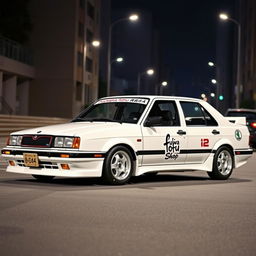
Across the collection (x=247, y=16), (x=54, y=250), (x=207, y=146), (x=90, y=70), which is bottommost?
(x=54, y=250)

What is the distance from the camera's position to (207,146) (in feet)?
46.6

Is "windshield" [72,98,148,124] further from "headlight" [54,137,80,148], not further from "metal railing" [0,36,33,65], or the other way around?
"metal railing" [0,36,33,65]

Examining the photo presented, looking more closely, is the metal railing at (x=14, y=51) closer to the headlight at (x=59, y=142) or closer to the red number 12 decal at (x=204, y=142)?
the red number 12 decal at (x=204, y=142)

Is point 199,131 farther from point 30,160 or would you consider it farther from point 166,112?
point 30,160

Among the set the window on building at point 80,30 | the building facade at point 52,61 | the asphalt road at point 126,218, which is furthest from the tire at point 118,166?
the window on building at point 80,30

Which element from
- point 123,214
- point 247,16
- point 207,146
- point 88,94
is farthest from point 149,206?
point 247,16

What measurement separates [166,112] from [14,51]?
4569cm

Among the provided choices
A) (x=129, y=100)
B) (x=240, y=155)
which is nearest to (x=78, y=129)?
(x=129, y=100)

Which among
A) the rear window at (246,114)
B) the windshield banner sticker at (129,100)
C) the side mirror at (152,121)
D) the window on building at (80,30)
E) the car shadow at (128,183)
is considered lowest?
the car shadow at (128,183)

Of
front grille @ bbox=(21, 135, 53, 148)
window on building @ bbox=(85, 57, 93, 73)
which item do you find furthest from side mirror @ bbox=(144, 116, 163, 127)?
window on building @ bbox=(85, 57, 93, 73)

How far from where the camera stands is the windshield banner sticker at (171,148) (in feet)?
44.0

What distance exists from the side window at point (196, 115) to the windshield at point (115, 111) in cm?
106

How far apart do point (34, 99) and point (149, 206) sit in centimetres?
6025

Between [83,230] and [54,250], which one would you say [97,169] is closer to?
[83,230]
